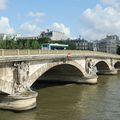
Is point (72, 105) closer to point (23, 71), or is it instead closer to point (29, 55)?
point (23, 71)

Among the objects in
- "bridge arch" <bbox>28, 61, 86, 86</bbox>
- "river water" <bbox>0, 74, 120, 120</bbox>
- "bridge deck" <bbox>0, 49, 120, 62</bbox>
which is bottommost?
"river water" <bbox>0, 74, 120, 120</bbox>

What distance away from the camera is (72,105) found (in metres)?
32.8

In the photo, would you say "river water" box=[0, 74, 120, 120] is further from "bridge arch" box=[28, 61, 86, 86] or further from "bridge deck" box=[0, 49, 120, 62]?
"bridge arch" box=[28, 61, 86, 86]

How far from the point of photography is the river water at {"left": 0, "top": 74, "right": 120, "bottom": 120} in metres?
27.3

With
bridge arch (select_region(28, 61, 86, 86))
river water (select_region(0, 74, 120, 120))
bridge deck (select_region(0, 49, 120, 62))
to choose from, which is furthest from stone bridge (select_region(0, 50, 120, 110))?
river water (select_region(0, 74, 120, 120))

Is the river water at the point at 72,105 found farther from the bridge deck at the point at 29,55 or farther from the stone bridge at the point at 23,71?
the bridge deck at the point at 29,55

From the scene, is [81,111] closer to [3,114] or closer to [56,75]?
[3,114]

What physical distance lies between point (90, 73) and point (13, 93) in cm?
2637

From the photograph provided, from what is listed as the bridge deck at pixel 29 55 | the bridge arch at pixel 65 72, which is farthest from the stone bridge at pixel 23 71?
the bridge arch at pixel 65 72

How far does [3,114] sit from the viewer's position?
2667 cm

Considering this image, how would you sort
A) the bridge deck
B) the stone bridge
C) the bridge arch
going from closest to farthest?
1. the bridge deck
2. the stone bridge
3. the bridge arch

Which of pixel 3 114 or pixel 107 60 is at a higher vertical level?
pixel 107 60

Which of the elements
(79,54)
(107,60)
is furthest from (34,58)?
(107,60)

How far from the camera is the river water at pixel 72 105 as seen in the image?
27.3m
